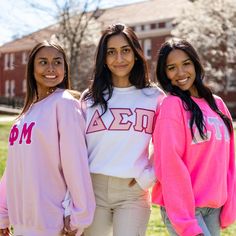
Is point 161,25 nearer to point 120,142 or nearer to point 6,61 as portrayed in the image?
point 6,61

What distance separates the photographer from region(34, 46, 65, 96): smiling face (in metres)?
3.67

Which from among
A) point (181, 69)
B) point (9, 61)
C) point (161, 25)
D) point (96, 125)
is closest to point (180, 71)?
point (181, 69)

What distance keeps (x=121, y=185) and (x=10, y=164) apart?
2.47ft

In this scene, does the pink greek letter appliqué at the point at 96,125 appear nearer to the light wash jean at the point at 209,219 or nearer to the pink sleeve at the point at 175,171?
the pink sleeve at the point at 175,171

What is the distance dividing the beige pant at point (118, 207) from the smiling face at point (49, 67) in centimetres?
71

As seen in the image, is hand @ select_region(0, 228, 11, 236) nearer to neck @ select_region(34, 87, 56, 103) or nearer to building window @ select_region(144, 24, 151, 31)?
neck @ select_region(34, 87, 56, 103)

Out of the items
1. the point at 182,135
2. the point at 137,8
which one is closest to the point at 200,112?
the point at 182,135

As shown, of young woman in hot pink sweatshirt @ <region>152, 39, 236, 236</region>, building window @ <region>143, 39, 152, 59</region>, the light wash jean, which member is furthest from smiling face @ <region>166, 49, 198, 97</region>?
building window @ <region>143, 39, 152, 59</region>

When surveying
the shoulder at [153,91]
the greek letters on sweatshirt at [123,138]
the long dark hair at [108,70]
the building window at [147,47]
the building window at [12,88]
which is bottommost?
the building window at [12,88]

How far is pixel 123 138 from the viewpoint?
3654mm

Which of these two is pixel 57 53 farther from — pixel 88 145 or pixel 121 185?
pixel 121 185

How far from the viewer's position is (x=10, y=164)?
140 inches

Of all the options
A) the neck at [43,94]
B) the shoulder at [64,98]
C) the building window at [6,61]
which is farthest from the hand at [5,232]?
the building window at [6,61]

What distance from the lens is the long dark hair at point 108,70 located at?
12.6 feet
